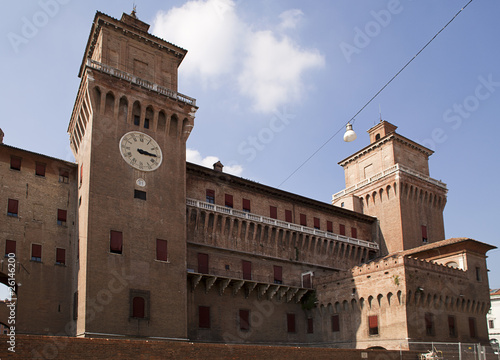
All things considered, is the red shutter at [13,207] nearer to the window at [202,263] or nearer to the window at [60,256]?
the window at [60,256]

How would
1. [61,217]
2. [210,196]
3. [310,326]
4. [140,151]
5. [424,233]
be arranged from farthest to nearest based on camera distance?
1. [424,233]
2. [310,326]
3. [210,196]
4. [140,151]
5. [61,217]

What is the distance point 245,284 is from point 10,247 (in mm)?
16543

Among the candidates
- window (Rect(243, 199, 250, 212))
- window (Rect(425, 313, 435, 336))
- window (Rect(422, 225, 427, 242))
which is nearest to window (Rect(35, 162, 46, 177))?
window (Rect(243, 199, 250, 212))

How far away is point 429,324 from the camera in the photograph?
36.6m

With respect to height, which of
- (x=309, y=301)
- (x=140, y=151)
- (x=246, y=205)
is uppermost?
(x=140, y=151)

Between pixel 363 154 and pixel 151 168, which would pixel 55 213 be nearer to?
pixel 151 168

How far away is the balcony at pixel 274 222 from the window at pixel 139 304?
789 centimetres

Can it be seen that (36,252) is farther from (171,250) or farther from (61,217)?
(171,250)

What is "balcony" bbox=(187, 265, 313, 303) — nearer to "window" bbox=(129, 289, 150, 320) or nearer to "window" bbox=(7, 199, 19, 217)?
"window" bbox=(129, 289, 150, 320)

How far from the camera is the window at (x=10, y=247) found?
103 feet

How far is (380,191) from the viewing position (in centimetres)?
5228

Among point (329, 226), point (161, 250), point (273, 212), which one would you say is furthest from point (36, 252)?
point (329, 226)

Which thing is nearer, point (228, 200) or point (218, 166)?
point (228, 200)

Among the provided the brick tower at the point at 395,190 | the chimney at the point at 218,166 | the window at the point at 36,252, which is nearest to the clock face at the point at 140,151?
the chimney at the point at 218,166
